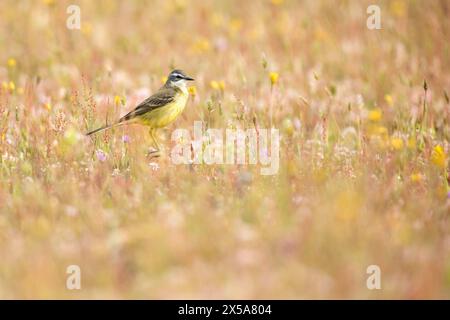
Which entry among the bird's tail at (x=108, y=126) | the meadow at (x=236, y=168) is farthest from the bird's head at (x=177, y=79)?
the bird's tail at (x=108, y=126)

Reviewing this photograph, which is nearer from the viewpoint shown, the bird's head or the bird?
the bird

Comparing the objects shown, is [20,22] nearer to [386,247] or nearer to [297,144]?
[297,144]

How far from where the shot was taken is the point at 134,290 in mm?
4652

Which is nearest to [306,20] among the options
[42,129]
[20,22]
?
[20,22]

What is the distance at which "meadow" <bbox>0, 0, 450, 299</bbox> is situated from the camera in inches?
186

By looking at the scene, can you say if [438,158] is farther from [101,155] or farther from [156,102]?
[156,102]

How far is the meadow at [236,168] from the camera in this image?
15.5 feet

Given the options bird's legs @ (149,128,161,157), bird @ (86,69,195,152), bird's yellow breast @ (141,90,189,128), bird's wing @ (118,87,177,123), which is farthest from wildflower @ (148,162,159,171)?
bird's wing @ (118,87,177,123)

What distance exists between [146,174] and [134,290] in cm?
187

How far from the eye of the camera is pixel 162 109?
798 cm

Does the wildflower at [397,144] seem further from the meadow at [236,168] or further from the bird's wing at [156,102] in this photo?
the bird's wing at [156,102]

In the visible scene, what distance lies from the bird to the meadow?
0.14 meters

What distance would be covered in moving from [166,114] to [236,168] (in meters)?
1.61

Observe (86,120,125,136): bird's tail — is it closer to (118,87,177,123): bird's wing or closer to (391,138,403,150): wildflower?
(118,87,177,123): bird's wing
